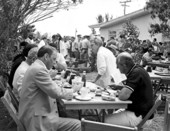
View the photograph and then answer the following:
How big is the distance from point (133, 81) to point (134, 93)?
19cm

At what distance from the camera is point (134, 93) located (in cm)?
393

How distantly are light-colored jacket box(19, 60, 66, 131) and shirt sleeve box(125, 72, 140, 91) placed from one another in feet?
3.38

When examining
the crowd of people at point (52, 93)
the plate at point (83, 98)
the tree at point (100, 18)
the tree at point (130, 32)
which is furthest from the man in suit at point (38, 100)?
the tree at point (100, 18)

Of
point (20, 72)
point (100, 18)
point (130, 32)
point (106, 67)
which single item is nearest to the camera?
point (20, 72)

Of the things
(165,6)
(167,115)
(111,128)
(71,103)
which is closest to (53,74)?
(71,103)

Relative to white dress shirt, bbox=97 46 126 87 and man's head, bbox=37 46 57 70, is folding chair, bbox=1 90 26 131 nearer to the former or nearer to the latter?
man's head, bbox=37 46 57 70

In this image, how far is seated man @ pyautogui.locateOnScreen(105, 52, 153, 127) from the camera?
3871 mm

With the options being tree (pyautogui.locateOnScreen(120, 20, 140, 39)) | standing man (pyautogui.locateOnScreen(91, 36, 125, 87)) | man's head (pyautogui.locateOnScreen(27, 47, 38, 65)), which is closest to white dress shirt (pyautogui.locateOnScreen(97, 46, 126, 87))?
standing man (pyautogui.locateOnScreen(91, 36, 125, 87))

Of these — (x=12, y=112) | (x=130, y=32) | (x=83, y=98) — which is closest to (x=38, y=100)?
(x=12, y=112)

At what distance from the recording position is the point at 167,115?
3312 millimetres

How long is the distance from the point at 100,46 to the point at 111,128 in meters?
3.99

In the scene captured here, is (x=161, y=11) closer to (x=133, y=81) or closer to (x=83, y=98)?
(x=133, y=81)

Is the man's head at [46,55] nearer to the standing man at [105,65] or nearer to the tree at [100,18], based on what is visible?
the standing man at [105,65]

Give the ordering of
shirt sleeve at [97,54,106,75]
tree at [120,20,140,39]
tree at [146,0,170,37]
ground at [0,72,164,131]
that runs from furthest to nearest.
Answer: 1. tree at [120,20,140,39]
2. tree at [146,0,170,37]
3. shirt sleeve at [97,54,106,75]
4. ground at [0,72,164,131]
